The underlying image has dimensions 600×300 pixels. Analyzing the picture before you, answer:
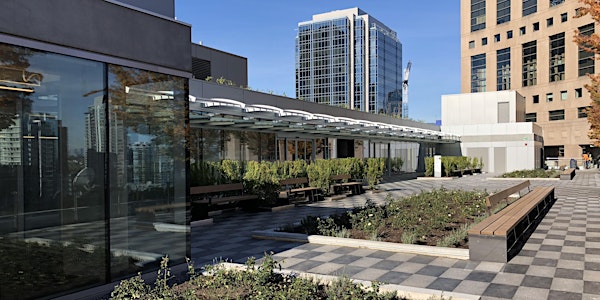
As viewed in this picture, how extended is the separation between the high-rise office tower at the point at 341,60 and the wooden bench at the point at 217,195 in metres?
125

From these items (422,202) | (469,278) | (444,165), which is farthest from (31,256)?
(444,165)

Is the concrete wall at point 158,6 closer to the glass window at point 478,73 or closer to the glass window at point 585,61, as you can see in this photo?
the glass window at point 585,61

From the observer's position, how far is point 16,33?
494cm

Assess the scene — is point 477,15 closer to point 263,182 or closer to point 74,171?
point 263,182

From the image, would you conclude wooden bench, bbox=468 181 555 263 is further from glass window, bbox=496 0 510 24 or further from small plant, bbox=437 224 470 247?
glass window, bbox=496 0 510 24

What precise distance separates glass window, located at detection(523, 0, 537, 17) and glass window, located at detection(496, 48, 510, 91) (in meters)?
5.95

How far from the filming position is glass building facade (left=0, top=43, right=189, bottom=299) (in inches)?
207

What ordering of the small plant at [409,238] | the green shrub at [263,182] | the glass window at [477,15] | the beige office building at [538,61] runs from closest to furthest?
the small plant at [409,238] → the green shrub at [263,182] → the beige office building at [538,61] → the glass window at [477,15]

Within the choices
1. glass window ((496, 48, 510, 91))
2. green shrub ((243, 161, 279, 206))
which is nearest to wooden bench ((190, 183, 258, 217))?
green shrub ((243, 161, 279, 206))

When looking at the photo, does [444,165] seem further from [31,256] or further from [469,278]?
[31,256]

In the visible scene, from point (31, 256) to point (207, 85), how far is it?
41.7ft

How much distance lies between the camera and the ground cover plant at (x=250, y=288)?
5020mm

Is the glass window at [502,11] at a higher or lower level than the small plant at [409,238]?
higher

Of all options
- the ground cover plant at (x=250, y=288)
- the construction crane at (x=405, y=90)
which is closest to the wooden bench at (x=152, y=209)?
the ground cover plant at (x=250, y=288)
